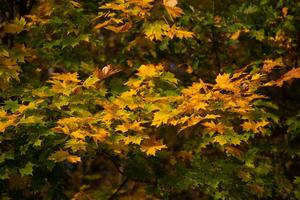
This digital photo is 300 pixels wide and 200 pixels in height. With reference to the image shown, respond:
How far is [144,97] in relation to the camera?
4543 mm

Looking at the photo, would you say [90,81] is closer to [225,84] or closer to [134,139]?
[134,139]

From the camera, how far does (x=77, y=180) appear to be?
11.1 meters

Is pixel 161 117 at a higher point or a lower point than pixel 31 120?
lower

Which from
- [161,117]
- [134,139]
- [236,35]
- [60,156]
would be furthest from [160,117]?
[236,35]

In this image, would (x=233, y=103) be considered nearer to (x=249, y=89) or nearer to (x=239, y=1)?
(x=249, y=89)

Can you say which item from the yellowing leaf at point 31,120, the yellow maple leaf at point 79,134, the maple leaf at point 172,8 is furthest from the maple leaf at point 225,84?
the yellowing leaf at point 31,120

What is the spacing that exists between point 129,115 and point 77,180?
24.0 feet

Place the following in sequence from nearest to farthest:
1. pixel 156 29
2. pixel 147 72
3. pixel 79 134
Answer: pixel 79 134 → pixel 156 29 → pixel 147 72

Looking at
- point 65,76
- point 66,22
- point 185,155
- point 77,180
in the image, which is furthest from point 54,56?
point 77,180

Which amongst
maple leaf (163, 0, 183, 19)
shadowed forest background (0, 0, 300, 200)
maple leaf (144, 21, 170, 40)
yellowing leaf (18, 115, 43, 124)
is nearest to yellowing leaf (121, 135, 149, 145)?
shadowed forest background (0, 0, 300, 200)

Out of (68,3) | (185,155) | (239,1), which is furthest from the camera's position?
(239,1)

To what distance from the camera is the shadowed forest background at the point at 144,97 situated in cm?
421

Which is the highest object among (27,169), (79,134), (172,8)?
(172,8)

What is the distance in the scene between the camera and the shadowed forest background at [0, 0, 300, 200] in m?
4.21
